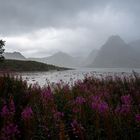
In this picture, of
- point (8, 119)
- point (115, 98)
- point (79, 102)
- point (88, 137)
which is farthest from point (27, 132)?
point (115, 98)

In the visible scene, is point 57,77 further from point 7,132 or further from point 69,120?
point 7,132

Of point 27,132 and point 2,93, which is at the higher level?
point 2,93

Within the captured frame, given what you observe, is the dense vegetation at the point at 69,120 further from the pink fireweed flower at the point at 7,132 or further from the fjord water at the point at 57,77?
the fjord water at the point at 57,77

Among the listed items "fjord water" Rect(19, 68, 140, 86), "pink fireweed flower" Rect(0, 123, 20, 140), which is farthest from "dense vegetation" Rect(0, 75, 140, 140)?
"fjord water" Rect(19, 68, 140, 86)

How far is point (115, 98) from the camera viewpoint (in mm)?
9453

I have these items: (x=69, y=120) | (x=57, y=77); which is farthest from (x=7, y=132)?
(x=57, y=77)

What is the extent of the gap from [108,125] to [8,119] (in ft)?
5.34

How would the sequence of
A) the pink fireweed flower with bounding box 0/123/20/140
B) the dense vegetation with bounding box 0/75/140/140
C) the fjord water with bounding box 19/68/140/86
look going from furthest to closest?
the fjord water with bounding box 19/68/140/86
the dense vegetation with bounding box 0/75/140/140
the pink fireweed flower with bounding box 0/123/20/140

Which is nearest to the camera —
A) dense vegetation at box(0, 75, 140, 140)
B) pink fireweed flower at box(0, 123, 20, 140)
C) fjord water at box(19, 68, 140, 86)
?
pink fireweed flower at box(0, 123, 20, 140)

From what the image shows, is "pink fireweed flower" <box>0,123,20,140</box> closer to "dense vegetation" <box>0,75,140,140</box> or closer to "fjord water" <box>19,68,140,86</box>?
"dense vegetation" <box>0,75,140,140</box>

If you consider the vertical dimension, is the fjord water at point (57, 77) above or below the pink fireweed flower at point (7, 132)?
above

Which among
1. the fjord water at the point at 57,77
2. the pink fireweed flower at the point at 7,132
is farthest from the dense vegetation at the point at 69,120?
the fjord water at the point at 57,77

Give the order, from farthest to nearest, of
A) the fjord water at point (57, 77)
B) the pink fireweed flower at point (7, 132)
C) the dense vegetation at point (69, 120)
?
the fjord water at point (57, 77) → the dense vegetation at point (69, 120) → the pink fireweed flower at point (7, 132)

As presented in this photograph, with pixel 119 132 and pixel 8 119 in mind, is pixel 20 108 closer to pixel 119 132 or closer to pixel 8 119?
pixel 8 119
